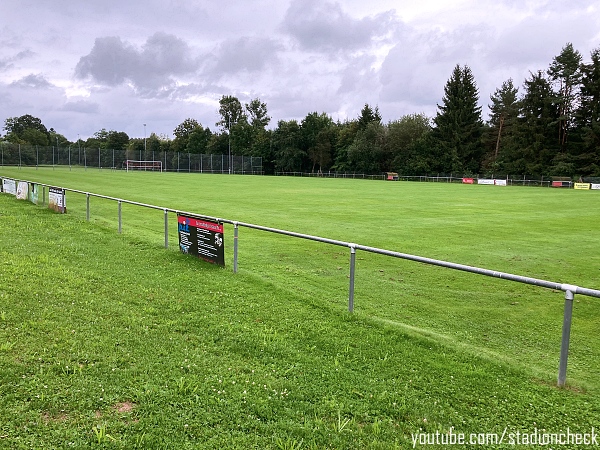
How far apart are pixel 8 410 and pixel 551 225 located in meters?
18.5

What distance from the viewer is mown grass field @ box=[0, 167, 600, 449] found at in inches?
142

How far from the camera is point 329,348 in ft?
17.0

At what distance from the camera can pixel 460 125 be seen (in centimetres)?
7931

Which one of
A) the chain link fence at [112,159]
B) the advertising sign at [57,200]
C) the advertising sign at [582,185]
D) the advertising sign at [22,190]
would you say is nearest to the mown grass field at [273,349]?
the advertising sign at [57,200]

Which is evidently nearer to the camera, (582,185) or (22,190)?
(22,190)

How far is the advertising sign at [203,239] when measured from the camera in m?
8.80

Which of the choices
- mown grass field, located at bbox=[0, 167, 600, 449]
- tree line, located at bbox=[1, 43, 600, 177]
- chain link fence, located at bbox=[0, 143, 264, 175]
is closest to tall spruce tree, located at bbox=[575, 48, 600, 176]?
tree line, located at bbox=[1, 43, 600, 177]

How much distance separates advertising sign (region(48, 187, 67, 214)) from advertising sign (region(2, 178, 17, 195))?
5.41 meters

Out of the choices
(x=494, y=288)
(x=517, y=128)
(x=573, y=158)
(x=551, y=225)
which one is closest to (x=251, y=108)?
(x=517, y=128)

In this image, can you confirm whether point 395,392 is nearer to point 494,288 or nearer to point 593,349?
point 593,349

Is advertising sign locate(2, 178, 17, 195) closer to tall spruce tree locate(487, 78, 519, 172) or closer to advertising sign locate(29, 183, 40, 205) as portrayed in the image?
advertising sign locate(29, 183, 40, 205)

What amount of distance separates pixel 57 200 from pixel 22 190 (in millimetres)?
4614

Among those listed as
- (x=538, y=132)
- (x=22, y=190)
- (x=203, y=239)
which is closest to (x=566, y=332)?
(x=203, y=239)

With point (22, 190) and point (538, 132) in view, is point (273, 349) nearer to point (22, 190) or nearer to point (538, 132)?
point (22, 190)
